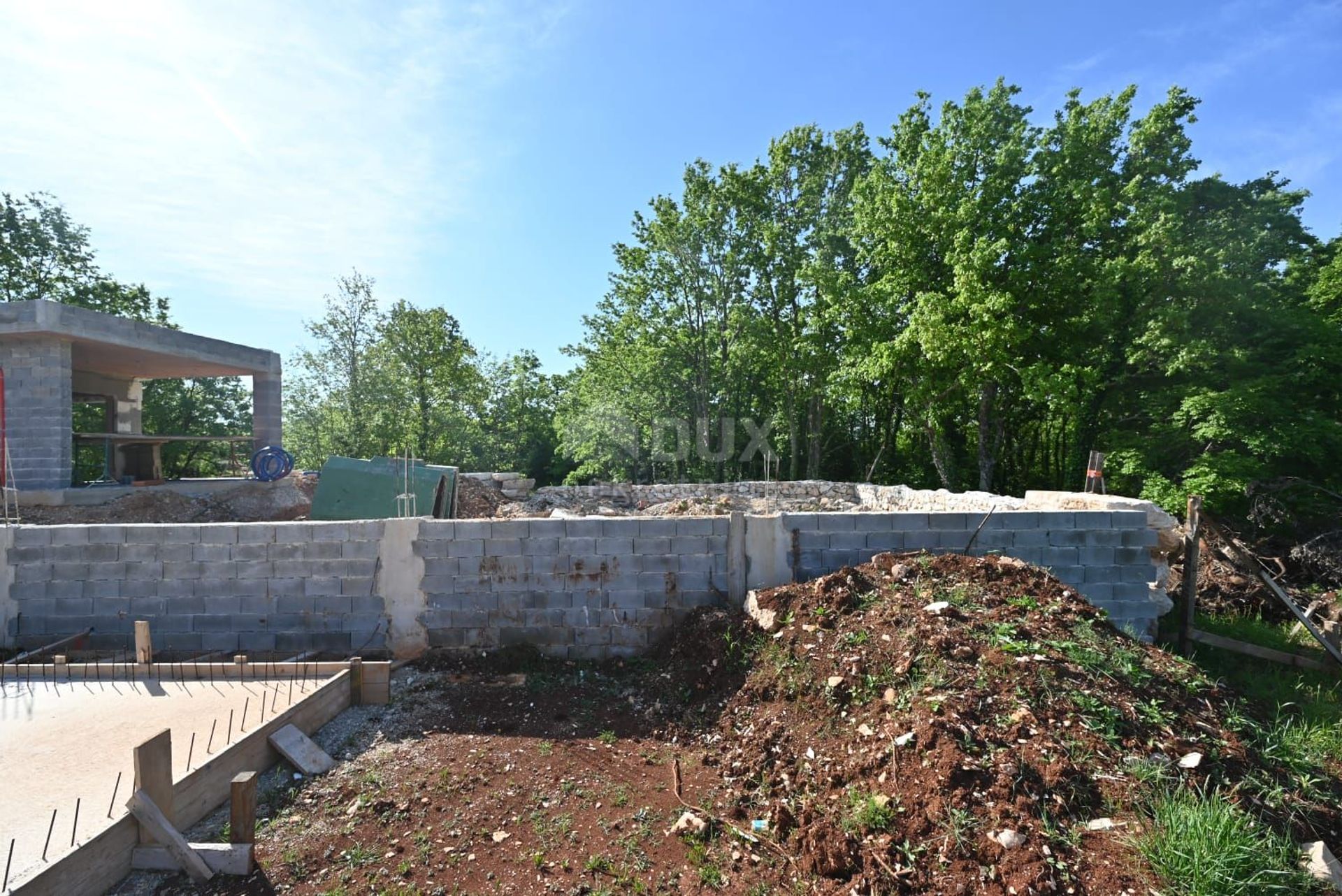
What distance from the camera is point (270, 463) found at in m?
13.4

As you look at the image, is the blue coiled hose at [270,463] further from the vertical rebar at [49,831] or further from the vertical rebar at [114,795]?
the vertical rebar at [49,831]

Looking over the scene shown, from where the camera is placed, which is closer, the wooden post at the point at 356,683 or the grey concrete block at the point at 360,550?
the wooden post at the point at 356,683

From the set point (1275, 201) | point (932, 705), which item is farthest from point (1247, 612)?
point (1275, 201)

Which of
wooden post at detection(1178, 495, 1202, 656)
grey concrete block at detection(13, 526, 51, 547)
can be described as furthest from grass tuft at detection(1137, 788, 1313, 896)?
grey concrete block at detection(13, 526, 51, 547)

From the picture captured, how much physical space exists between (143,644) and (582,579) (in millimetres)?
3608

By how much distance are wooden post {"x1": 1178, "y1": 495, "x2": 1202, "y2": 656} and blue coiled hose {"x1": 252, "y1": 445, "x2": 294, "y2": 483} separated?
15.9 meters

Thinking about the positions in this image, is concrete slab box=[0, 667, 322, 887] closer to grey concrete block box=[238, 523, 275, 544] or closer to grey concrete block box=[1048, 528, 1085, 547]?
grey concrete block box=[238, 523, 275, 544]

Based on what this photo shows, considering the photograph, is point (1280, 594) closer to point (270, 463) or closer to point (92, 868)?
point (92, 868)

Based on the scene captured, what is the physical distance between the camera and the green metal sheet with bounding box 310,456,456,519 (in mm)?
9945

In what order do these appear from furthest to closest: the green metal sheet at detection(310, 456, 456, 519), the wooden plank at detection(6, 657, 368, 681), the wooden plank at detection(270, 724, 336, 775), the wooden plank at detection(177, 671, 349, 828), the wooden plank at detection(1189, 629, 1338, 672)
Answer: the green metal sheet at detection(310, 456, 456, 519), the wooden plank at detection(1189, 629, 1338, 672), the wooden plank at detection(6, 657, 368, 681), the wooden plank at detection(270, 724, 336, 775), the wooden plank at detection(177, 671, 349, 828)

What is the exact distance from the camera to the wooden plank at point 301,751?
12.2ft

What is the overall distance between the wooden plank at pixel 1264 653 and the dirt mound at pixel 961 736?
3.00 metres

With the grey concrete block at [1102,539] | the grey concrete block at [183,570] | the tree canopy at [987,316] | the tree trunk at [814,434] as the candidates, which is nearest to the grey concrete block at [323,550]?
the grey concrete block at [183,570]

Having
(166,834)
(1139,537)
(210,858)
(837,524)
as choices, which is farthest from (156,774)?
(1139,537)
